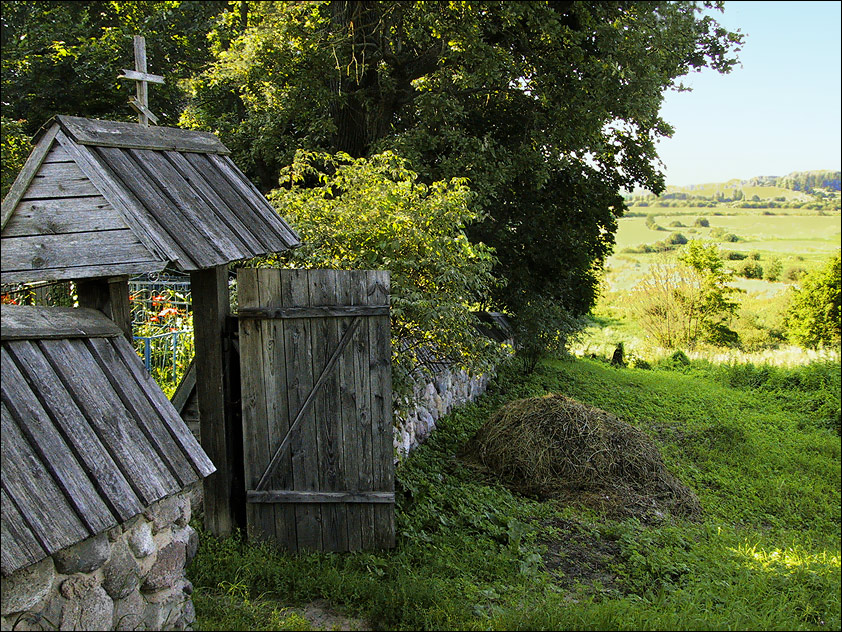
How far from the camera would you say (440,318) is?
6.01m

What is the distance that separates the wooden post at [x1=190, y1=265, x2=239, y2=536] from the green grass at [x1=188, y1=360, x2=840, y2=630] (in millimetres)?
245

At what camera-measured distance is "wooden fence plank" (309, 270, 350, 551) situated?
16.3ft

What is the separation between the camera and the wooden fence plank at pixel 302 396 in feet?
16.2

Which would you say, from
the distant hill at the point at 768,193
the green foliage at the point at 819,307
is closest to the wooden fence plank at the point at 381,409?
the distant hill at the point at 768,193

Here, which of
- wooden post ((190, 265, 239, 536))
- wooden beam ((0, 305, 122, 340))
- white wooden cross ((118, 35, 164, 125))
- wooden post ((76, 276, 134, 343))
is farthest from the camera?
wooden post ((190, 265, 239, 536))

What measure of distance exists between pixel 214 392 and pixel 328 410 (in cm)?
84

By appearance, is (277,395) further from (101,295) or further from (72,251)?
(72,251)

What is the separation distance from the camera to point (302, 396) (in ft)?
16.4

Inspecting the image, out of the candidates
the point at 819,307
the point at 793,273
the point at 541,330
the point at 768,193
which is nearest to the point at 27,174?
the point at 541,330

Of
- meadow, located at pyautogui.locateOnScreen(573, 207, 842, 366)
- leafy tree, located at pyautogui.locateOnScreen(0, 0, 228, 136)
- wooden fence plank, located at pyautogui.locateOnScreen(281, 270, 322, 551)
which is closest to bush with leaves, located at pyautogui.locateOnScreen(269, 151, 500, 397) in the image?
wooden fence plank, located at pyautogui.locateOnScreen(281, 270, 322, 551)

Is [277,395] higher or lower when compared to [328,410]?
higher

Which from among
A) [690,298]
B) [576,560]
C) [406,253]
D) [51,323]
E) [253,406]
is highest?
[406,253]

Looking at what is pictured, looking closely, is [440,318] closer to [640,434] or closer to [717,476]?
[640,434]

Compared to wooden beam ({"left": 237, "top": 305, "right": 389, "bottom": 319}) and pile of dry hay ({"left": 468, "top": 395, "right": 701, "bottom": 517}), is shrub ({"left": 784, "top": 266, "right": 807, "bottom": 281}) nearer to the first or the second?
pile of dry hay ({"left": 468, "top": 395, "right": 701, "bottom": 517})
